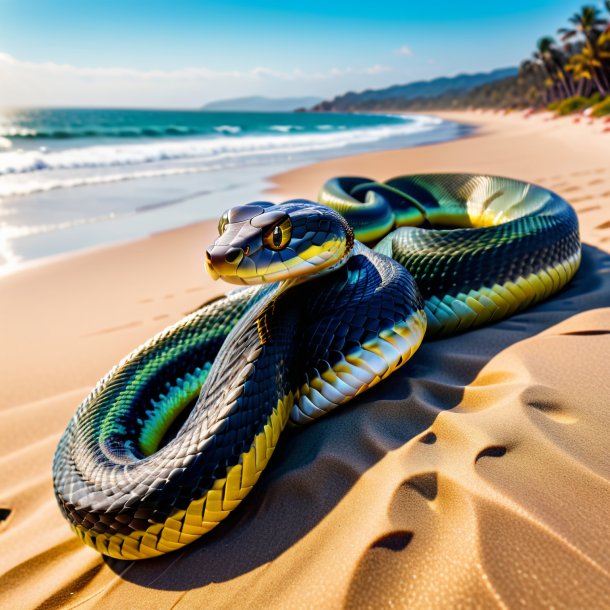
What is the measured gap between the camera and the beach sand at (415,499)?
1.27 meters

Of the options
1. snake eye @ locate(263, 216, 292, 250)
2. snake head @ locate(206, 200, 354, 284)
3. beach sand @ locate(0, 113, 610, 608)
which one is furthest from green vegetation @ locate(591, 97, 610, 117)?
snake eye @ locate(263, 216, 292, 250)

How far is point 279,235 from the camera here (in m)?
2.14

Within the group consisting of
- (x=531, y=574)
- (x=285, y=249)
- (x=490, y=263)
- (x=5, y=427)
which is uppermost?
(x=285, y=249)

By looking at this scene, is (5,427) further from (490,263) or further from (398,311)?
(490,263)

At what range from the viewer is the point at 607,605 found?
1.10m

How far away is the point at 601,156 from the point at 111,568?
463 inches

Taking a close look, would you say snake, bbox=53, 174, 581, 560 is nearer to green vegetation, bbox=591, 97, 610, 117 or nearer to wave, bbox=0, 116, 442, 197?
wave, bbox=0, 116, 442, 197

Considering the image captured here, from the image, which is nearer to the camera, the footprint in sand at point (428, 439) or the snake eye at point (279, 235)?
the footprint in sand at point (428, 439)

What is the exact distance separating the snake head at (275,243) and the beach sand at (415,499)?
710 mm

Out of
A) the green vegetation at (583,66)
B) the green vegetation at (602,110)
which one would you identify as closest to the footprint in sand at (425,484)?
the green vegetation at (602,110)

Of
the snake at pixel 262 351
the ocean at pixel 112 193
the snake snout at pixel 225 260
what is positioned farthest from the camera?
the ocean at pixel 112 193

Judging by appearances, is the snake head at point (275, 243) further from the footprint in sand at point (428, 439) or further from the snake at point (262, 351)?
the footprint in sand at point (428, 439)

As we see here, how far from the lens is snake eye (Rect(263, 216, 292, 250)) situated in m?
2.11

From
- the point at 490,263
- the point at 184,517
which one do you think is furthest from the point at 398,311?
the point at 184,517
